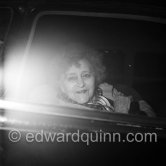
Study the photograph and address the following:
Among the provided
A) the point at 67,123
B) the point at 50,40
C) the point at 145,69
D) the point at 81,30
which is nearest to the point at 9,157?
the point at 67,123

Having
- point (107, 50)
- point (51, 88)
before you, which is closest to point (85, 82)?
point (51, 88)

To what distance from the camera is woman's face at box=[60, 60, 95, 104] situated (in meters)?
2.58

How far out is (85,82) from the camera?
2.67 m

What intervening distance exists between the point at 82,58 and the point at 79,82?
17 cm

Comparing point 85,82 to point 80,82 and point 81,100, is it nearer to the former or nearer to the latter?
point 80,82

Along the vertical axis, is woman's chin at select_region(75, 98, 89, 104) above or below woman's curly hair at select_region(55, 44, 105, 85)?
below

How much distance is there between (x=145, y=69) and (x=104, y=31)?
2.02 ft

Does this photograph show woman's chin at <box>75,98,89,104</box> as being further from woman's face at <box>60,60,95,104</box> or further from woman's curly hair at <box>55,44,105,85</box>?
woman's curly hair at <box>55,44,105,85</box>

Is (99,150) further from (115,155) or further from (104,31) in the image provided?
(104,31)

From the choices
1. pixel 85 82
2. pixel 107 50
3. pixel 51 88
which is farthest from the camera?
pixel 107 50

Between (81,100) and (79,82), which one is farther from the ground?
(79,82)

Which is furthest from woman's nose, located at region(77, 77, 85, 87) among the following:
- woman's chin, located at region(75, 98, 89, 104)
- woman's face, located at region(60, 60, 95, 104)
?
woman's chin, located at region(75, 98, 89, 104)

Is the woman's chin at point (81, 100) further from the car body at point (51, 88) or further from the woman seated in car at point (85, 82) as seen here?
the car body at point (51, 88)

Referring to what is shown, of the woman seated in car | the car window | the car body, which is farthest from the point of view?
Result: the woman seated in car
